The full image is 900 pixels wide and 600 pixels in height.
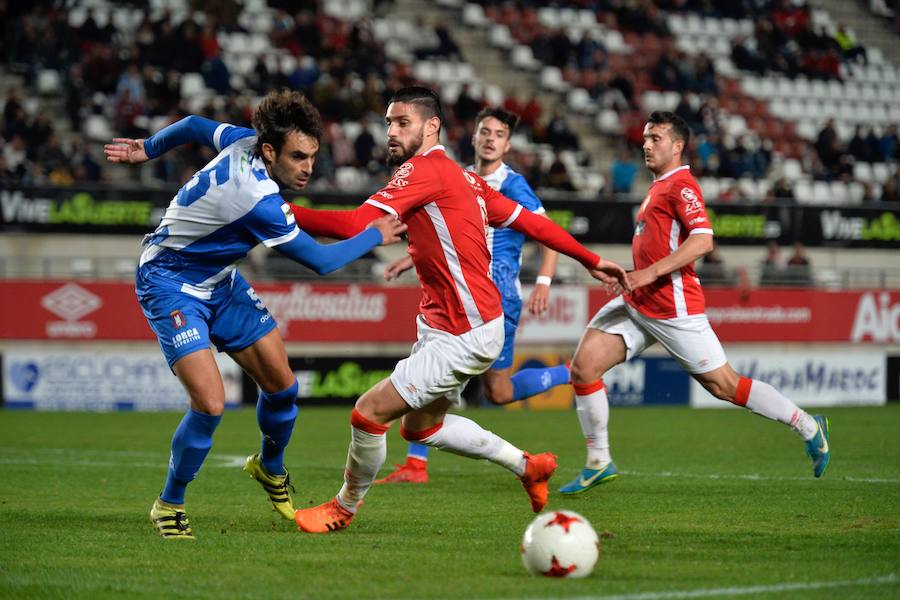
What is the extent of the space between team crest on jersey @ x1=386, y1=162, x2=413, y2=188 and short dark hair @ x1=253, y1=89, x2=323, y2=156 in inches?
17.8

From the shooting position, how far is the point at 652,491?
9.41 m

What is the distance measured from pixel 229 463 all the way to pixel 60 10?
46.7 feet

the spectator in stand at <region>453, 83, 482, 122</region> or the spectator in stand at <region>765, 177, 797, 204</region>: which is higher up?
the spectator in stand at <region>453, 83, 482, 122</region>

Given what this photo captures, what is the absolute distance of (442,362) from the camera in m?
7.08

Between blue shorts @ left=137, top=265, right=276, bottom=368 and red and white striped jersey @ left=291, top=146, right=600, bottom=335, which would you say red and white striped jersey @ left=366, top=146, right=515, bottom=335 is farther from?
blue shorts @ left=137, top=265, right=276, bottom=368

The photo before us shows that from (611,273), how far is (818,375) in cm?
1527

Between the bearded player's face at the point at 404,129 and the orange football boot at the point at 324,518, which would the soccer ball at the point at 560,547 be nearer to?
the orange football boot at the point at 324,518

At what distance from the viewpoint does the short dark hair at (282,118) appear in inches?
271

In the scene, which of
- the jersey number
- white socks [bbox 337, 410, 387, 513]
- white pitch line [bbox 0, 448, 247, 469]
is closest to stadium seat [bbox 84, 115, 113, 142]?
white pitch line [bbox 0, 448, 247, 469]

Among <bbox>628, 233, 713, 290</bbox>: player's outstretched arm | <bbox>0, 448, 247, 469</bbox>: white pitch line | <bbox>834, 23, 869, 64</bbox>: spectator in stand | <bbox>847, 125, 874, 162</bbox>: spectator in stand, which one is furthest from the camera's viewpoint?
<bbox>834, 23, 869, 64</bbox>: spectator in stand

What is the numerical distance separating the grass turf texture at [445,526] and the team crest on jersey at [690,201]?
197 centimetres

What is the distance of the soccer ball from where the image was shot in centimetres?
575

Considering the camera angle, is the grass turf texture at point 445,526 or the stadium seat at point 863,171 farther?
the stadium seat at point 863,171

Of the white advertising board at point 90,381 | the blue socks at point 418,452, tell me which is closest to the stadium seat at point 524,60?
the white advertising board at point 90,381
